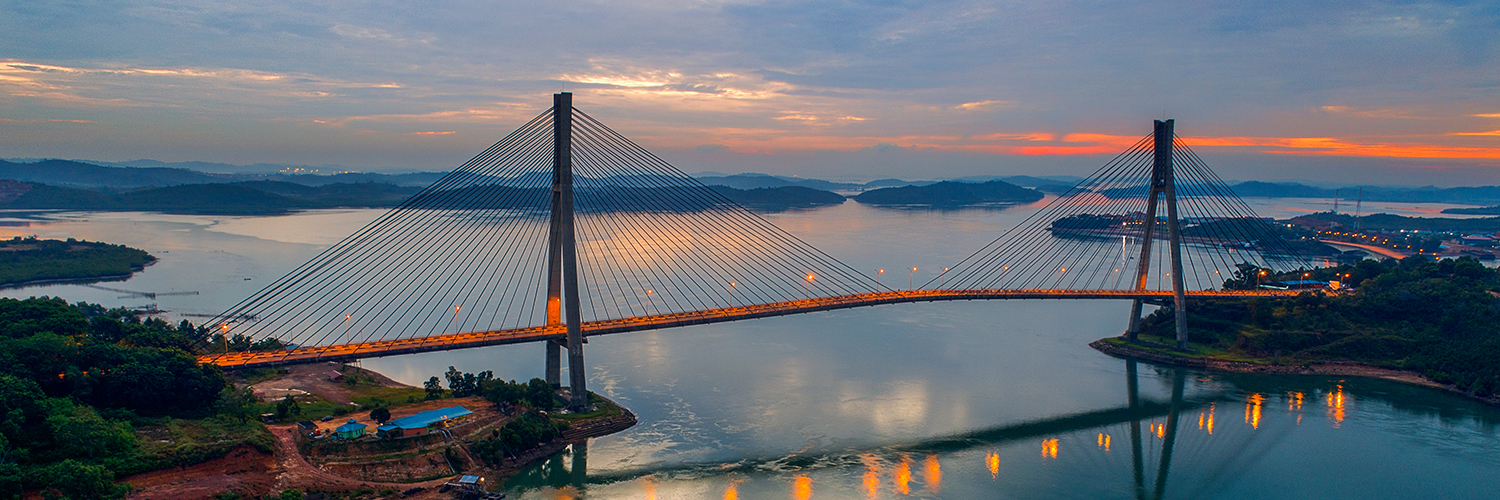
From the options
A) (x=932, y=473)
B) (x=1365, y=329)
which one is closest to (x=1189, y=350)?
(x=1365, y=329)

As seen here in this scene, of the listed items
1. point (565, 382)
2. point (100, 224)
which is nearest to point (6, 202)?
point (100, 224)

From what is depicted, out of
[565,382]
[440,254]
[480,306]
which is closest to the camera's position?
[565,382]

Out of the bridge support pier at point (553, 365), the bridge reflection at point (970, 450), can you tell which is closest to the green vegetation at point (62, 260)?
the bridge support pier at point (553, 365)

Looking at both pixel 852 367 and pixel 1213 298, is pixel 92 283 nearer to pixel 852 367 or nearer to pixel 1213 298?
pixel 852 367

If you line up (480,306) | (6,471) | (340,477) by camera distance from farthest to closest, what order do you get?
(480,306) → (340,477) → (6,471)

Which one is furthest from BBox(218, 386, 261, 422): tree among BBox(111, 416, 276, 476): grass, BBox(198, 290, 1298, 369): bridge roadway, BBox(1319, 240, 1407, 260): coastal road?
BBox(1319, 240, 1407, 260): coastal road

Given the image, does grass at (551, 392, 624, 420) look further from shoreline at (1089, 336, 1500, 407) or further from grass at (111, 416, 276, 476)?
shoreline at (1089, 336, 1500, 407)

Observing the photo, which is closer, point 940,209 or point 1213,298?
point 1213,298
